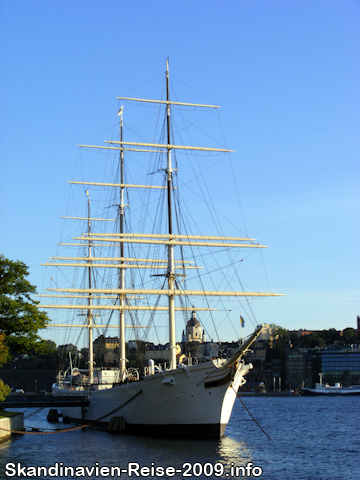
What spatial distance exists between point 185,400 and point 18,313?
44.7ft

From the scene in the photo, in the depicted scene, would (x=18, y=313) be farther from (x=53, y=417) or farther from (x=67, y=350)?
(x=67, y=350)

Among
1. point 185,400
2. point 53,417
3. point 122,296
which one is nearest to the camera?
point 185,400

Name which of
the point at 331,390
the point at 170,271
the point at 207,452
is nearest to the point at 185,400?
the point at 207,452

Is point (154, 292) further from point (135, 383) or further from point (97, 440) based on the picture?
point (97, 440)

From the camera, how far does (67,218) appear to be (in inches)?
3135

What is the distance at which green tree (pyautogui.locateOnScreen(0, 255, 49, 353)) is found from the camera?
154ft

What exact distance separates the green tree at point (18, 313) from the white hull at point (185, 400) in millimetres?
8189

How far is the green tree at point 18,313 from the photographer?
46969 millimetres

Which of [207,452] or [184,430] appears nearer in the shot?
[207,452]

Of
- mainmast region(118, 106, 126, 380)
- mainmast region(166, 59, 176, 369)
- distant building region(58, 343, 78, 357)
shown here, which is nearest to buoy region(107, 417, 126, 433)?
mainmast region(166, 59, 176, 369)

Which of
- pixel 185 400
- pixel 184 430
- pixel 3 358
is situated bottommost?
pixel 184 430

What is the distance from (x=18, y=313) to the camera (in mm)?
47531

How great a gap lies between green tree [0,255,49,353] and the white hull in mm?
8189

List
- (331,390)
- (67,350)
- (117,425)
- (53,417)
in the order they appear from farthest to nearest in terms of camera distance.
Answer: (331,390)
(67,350)
(53,417)
(117,425)
